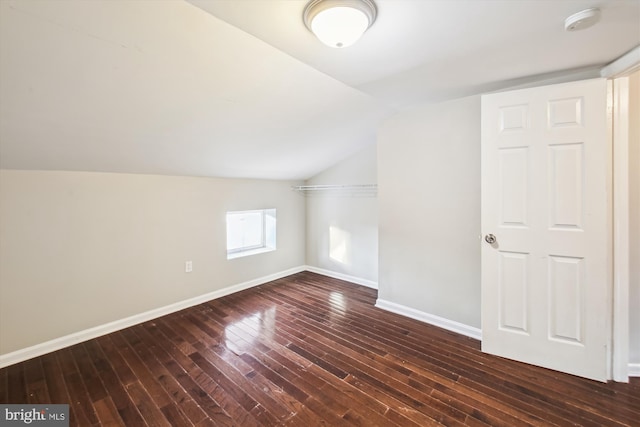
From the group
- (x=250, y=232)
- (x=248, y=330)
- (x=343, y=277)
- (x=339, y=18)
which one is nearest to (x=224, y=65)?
(x=339, y=18)

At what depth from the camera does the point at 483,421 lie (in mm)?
1562

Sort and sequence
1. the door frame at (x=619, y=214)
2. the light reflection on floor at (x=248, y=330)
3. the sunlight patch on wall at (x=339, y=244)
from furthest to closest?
the sunlight patch on wall at (x=339, y=244)
the light reflection on floor at (x=248, y=330)
the door frame at (x=619, y=214)

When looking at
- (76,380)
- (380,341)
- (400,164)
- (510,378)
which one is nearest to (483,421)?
(510,378)

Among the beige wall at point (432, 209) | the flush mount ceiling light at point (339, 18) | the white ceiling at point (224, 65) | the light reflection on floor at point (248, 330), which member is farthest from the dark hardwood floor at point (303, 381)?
the flush mount ceiling light at point (339, 18)

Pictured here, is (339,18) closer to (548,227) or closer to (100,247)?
(548,227)

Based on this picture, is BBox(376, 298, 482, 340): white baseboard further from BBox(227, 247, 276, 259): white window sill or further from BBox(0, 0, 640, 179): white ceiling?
BBox(0, 0, 640, 179): white ceiling

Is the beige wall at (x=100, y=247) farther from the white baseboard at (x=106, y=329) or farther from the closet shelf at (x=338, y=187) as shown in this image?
the closet shelf at (x=338, y=187)

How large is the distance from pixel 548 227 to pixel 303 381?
2054mm

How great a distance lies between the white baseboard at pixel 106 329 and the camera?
2.15m

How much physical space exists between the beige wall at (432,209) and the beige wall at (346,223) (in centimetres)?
73

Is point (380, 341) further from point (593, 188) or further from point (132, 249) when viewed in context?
point (132, 249)

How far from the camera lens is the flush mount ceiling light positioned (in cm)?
121

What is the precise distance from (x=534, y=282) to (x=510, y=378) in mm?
701

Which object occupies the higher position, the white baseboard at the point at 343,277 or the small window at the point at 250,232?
the small window at the point at 250,232
